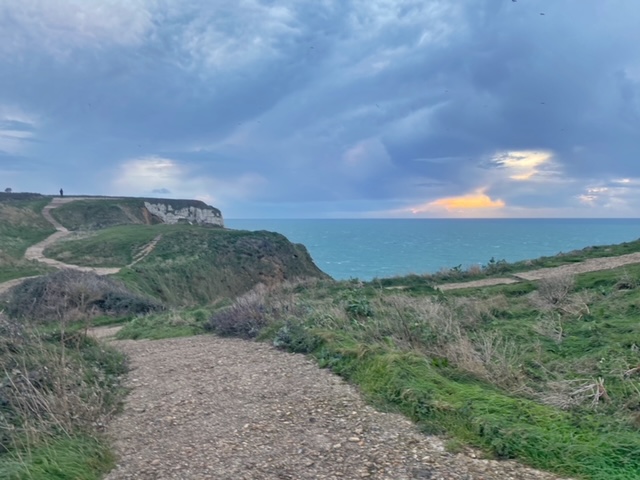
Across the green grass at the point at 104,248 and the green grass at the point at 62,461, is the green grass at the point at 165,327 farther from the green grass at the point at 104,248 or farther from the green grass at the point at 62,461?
the green grass at the point at 104,248

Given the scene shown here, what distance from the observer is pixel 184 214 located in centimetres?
6662

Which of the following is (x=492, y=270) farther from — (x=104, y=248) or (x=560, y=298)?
(x=104, y=248)

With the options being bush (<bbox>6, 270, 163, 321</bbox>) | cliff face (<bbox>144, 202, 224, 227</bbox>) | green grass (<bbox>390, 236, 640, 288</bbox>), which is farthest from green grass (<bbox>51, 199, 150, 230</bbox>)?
green grass (<bbox>390, 236, 640, 288</bbox>)

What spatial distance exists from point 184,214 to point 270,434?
Answer: 64.6 metres

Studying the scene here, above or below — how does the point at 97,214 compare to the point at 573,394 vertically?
above

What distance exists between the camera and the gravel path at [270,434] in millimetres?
3943

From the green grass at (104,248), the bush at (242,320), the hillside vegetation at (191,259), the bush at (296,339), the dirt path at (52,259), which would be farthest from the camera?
the green grass at (104,248)

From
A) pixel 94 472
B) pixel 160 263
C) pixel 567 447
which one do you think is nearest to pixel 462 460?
pixel 567 447

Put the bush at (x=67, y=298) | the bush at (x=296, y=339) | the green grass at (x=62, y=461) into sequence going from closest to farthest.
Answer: the green grass at (x=62, y=461), the bush at (x=296, y=339), the bush at (x=67, y=298)

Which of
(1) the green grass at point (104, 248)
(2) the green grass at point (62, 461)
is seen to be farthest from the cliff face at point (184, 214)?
(2) the green grass at point (62, 461)

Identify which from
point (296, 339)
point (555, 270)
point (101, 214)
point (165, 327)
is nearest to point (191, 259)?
point (165, 327)

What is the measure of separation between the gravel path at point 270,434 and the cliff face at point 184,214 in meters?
59.2

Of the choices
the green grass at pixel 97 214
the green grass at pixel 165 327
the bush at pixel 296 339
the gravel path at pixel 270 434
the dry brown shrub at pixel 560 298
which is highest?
the green grass at pixel 97 214

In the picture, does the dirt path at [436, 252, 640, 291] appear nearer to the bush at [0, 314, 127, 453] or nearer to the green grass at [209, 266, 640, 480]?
the green grass at [209, 266, 640, 480]
